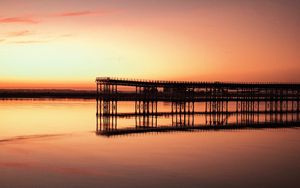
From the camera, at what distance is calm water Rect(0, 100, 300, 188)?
66.1 ft

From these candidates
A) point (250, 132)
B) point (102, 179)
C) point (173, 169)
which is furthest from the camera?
point (250, 132)

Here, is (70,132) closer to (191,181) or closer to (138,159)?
(138,159)

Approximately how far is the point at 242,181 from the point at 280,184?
5.11 feet

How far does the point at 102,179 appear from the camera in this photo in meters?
20.4

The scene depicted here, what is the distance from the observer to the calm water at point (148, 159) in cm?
2016

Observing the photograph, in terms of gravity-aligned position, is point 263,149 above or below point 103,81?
below

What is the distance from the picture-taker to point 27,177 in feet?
68.2

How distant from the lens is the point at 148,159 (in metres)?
25.9

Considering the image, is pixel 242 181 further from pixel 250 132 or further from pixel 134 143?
pixel 250 132

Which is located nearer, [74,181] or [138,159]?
[74,181]

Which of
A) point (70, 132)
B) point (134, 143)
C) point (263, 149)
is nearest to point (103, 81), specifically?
point (70, 132)

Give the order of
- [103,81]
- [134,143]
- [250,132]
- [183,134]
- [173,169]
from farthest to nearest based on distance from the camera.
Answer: [103,81], [250,132], [183,134], [134,143], [173,169]

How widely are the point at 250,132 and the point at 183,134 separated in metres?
6.73

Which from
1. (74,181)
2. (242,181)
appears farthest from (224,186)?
(74,181)
